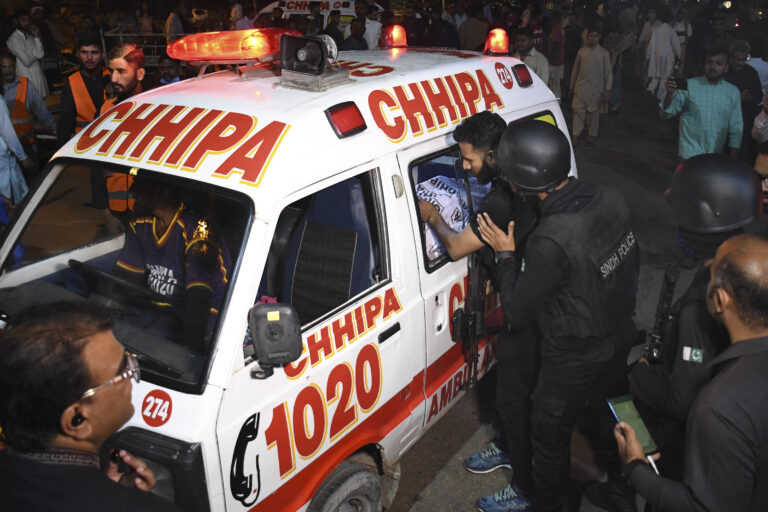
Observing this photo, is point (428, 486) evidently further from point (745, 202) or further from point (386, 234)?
point (745, 202)

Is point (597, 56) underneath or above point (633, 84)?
above

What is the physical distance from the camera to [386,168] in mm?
2967

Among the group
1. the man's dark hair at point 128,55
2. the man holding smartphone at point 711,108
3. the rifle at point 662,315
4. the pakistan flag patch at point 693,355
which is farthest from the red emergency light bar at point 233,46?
the man holding smartphone at point 711,108

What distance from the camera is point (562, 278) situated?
2.89 meters

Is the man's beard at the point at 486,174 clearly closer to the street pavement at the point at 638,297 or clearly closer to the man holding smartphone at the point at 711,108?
the street pavement at the point at 638,297

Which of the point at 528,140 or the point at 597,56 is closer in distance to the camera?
the point at 528,140

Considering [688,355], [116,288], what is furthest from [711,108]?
[116,288]

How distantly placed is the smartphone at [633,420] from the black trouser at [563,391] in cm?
59

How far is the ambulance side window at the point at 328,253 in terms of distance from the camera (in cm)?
301

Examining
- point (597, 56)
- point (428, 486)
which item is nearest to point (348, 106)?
point (428, 486)

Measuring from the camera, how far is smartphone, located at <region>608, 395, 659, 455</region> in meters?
2.37

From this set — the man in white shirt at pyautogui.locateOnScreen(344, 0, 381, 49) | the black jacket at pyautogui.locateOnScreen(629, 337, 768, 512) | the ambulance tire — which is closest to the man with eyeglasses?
the ambulance tire

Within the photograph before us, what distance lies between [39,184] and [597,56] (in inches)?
368

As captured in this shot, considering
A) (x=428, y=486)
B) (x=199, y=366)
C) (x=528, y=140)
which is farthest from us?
(x=428, y=486)
